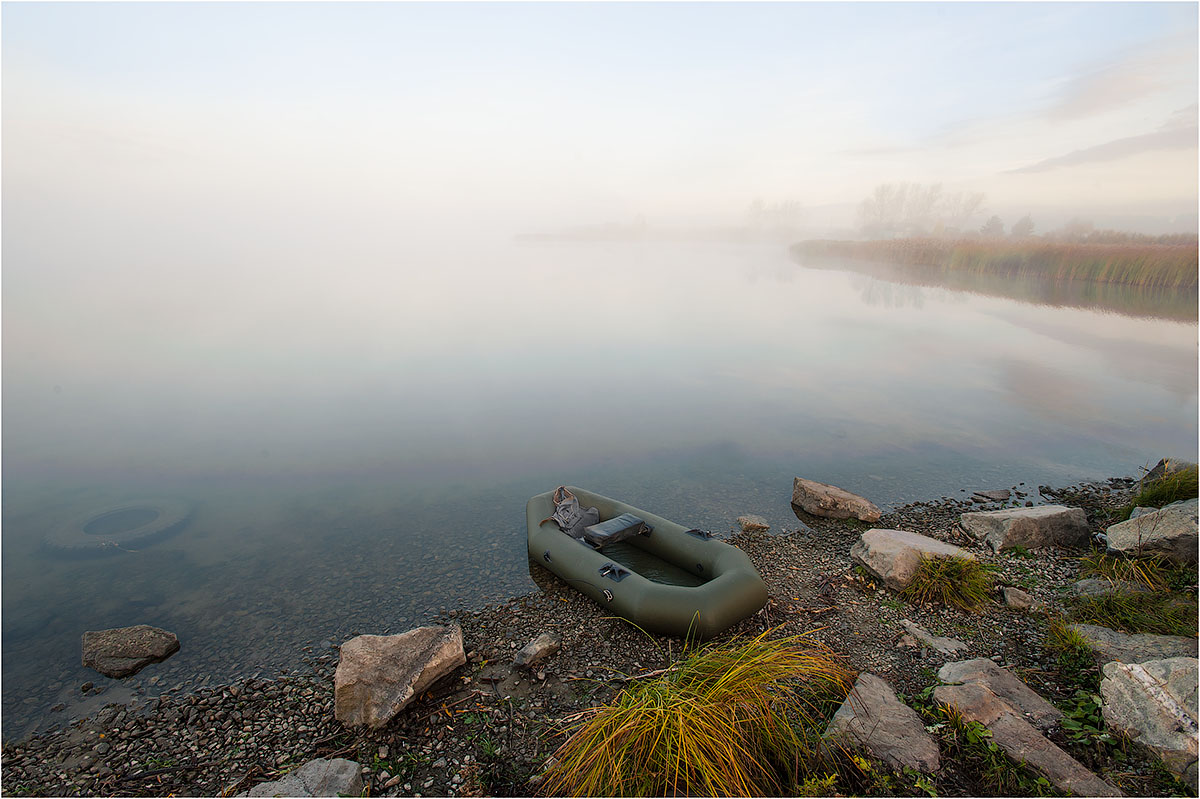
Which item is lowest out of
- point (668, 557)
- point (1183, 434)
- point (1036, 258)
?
point (1183, 434)

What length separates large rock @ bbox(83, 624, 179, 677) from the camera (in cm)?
546

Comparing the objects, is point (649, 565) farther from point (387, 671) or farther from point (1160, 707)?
point (1160, 707)

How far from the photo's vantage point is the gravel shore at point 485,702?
4102 millimetres

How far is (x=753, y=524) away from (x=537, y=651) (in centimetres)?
397

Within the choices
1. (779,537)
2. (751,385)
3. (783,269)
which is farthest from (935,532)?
(783,269)

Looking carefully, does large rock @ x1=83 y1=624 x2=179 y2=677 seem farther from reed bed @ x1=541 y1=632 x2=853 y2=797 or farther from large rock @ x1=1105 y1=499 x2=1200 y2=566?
large rock @ x1=1105 y1=499 x2=1200 y2=566

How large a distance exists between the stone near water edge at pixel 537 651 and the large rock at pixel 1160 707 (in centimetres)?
409

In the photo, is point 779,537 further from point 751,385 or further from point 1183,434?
point 1183,434

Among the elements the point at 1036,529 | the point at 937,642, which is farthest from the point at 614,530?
the point at 1036,529

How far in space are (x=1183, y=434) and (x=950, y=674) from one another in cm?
1258

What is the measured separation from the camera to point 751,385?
16.1 m

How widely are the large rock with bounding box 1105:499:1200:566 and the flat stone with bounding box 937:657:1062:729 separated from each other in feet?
9.47

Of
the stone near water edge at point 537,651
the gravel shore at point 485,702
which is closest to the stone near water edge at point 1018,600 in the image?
the gravel shore at point 485,702

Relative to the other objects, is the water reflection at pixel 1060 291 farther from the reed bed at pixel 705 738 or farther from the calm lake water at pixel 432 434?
the reed bed at pixel 705 738
